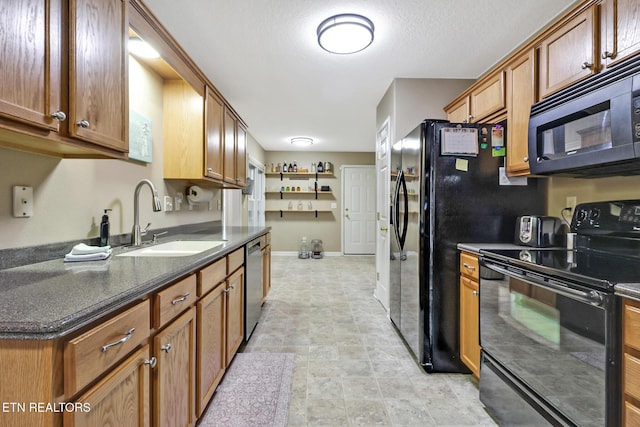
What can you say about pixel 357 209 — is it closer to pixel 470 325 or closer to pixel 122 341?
pixel 470 325

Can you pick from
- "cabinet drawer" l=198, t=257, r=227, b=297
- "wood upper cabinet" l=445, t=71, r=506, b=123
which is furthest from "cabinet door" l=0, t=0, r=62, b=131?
"wood upper cabinet" l=445, t=71, r=506, b=123

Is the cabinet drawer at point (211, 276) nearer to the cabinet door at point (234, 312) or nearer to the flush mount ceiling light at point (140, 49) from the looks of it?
the cabinet door at point (234, 312)

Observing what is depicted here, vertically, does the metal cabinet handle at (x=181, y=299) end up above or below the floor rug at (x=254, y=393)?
above

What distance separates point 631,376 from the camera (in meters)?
0.94

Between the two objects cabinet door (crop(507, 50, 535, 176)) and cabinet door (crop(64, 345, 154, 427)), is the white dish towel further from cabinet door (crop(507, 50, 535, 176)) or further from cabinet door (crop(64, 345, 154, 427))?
cabinet door (crop(507, 50, 535, 176))

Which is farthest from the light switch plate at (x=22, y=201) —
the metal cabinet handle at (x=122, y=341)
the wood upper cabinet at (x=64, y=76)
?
the metal cabinet handle at (x=122, y=341)

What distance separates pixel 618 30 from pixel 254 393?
8.56 feet

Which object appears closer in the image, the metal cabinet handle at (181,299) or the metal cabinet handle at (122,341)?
the metal cabinet handle at (122,341)

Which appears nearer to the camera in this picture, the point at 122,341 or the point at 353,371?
the point at 122,341

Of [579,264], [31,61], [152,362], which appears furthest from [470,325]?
[31,61]

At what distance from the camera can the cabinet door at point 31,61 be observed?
2.76ft

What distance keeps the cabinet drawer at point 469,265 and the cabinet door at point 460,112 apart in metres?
1.28

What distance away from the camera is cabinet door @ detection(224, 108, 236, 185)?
296 centimetres

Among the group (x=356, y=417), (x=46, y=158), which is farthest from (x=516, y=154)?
(x=46, y=158)
